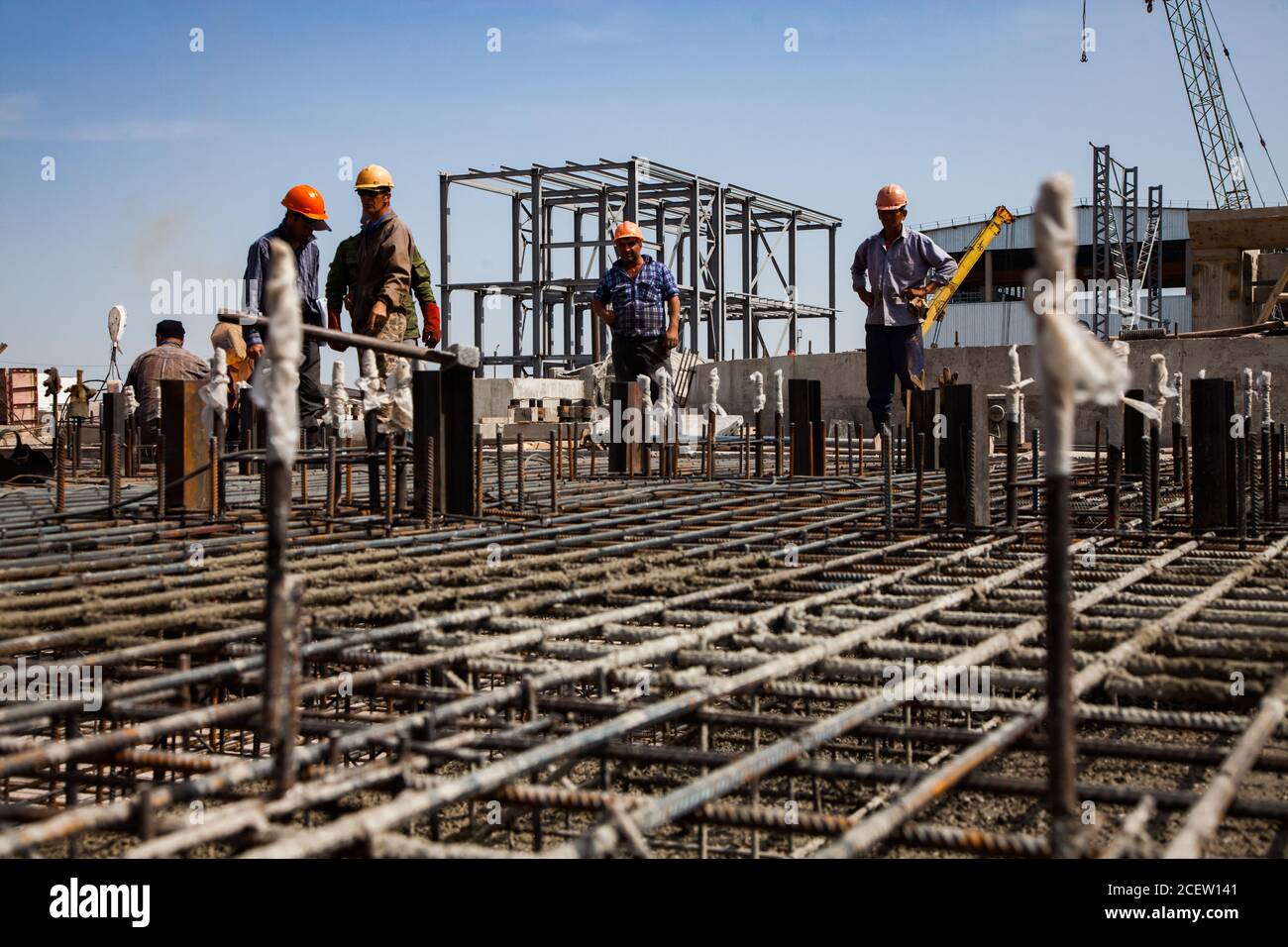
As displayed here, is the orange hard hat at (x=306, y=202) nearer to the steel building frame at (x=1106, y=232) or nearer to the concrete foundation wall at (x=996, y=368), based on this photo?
the concrete foundation wall at (x=996, y=368)

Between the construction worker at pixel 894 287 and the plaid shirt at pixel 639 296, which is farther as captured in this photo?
the plaid shirt at pixel 639 296

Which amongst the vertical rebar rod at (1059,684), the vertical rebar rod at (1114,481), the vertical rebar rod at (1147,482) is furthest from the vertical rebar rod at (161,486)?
the vertical rebar rod at (1059,684)

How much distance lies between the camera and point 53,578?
4000mm

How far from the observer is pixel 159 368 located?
10.7 meters

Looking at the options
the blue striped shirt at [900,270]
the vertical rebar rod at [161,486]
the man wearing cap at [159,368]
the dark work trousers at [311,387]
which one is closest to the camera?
the vertical rebar rod at [161,486]

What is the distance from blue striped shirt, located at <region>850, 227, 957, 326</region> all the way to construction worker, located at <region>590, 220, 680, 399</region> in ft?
4.77

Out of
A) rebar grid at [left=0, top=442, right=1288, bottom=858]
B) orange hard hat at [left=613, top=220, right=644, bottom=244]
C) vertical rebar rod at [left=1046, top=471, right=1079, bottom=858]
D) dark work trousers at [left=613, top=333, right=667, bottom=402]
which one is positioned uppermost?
orange hard hat at [left=613, top=220, right=644, bottom=244]

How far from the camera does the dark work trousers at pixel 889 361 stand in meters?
9.45

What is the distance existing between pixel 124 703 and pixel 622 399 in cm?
707

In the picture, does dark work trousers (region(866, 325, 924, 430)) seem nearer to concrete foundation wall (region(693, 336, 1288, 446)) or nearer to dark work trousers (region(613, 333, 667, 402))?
concrete foundation wall (region(693, 336, 1288, 446))

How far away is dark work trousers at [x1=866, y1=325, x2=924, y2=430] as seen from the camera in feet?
31.0

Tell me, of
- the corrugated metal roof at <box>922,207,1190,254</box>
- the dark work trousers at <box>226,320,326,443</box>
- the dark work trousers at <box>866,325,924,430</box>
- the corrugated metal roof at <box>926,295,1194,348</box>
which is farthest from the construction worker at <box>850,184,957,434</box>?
the corrugated metal roof at <box>922,207,1190,254</box>

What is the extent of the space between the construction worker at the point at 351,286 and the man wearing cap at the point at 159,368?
9.93ft
